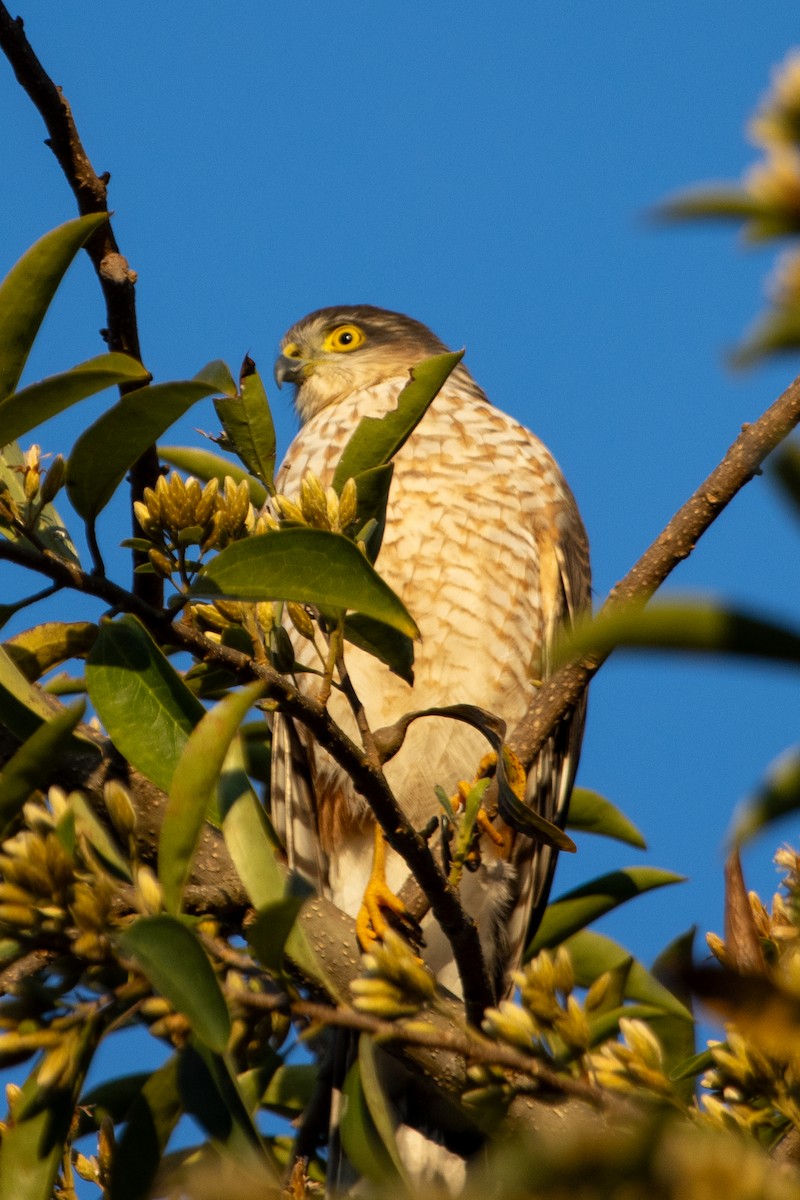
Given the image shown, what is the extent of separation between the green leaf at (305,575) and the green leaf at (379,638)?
0.25m

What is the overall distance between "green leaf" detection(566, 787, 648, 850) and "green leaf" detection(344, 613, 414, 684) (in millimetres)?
1595

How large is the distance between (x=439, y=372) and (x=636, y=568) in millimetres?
631

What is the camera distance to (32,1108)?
1902 mm

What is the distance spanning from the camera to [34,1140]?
1.91 m

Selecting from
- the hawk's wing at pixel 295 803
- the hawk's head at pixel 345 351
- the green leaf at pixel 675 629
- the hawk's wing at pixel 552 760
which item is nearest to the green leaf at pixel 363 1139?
the green leaf at pixel 675 629

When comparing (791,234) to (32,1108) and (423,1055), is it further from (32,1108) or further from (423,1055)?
(423,1055)

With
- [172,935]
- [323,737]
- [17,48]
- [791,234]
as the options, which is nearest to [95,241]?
[17,48]

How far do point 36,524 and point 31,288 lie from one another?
39 cm

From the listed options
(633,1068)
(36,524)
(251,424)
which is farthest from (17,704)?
(633,1068)

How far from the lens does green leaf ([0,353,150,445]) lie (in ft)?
6.79

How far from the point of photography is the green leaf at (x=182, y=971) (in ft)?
5.29

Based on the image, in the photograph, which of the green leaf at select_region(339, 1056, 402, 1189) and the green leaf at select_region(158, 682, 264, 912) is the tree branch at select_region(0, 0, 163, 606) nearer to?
the green leaf at select_region(158, 682, 264, 912)

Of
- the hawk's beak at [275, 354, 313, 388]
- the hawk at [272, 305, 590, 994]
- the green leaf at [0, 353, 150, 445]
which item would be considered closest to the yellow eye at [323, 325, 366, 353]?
the hawk's beak at [275, 354, 313, 388]

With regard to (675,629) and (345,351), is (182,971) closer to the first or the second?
(675,629)
